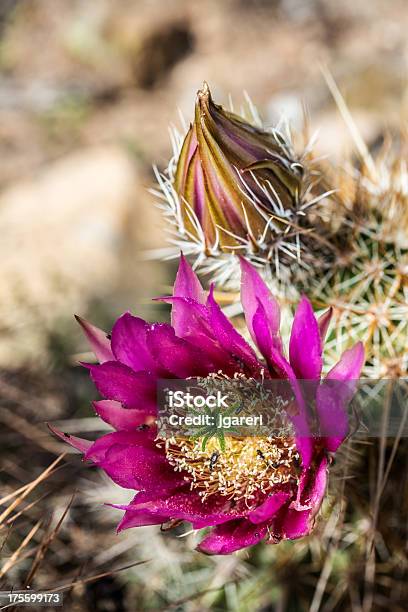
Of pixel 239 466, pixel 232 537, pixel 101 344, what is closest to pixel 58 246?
pixel 101 344

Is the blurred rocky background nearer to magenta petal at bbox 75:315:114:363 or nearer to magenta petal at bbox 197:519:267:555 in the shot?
magenta petal at bbox 197:519:267:555

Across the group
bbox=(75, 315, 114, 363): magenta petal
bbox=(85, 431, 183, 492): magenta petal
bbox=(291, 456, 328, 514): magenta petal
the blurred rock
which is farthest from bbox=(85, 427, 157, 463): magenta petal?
the blurred rock

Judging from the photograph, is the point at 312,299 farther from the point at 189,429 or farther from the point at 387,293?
the point at 189,429

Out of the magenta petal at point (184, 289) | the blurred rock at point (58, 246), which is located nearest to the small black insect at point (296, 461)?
the magenta petal at point (184, 289)

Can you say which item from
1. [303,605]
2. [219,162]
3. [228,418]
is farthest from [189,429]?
[303,605]

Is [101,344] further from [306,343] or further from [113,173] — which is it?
[113,173]
